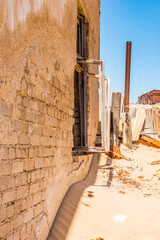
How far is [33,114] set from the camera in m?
2.58

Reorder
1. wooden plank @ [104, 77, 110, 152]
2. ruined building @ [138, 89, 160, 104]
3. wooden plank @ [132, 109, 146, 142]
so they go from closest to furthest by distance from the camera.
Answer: wooden plank @ [104, 77, 110, 152], wooden plank @ [132, 109, 146, 142], ruined building @ [138, 89, 160, 104]

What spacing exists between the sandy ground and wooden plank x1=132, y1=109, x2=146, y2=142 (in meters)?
2.66

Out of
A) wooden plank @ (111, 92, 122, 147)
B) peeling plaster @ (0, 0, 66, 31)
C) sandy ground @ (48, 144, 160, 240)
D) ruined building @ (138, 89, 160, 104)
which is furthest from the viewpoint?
ruined building @ (138, 89, 160, 104)

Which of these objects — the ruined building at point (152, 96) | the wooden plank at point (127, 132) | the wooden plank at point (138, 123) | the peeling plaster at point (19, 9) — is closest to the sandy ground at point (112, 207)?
the wooden plank at point (127, 132)

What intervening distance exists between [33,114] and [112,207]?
8.47 ft

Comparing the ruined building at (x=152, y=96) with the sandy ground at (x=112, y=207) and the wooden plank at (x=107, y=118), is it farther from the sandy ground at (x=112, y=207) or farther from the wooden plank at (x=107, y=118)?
the wooden plank at (x=107, y=118)

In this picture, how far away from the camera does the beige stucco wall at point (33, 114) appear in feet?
6.70

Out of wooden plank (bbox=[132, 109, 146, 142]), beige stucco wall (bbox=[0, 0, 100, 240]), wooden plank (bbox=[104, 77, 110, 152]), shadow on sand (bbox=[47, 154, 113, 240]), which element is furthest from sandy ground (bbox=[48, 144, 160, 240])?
wooden plank (bbox=[132, 109, 146, 142])

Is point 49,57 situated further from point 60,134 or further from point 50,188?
point 50,188

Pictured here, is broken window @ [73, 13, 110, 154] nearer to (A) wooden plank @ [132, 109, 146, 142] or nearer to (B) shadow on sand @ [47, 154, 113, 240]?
(B) shadow on sand @ [47, 154, 113, 240]

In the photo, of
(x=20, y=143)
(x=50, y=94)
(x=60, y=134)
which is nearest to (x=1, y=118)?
(x=20, y=143)

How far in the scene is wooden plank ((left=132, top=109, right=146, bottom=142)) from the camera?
959 centimetres

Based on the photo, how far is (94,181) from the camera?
584cm

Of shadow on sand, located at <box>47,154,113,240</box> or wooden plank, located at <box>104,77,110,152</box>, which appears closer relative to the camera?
shadow on sand, located at <box>47,154,113,240</box>
